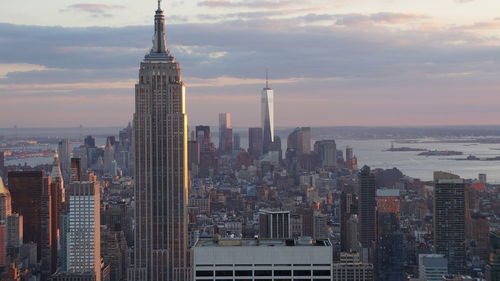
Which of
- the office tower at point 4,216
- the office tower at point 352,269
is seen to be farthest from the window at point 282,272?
the office tower at point 4,216

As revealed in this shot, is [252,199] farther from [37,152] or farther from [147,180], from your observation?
[147,180]

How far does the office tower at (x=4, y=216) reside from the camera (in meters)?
44.1

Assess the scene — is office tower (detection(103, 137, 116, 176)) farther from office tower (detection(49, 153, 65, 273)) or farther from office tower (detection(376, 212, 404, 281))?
office tower (detection(376, 212, 404, 281))

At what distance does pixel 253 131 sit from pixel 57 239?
37348 millimetres

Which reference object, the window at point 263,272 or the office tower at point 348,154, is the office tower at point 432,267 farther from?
the office tower at point 348,154

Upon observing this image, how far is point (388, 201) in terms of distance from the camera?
2291 inches

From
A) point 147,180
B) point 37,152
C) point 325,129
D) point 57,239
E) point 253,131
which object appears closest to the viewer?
point 147,180

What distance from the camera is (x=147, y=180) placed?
3984cm

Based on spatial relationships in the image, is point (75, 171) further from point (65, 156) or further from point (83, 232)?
point (83, 232)

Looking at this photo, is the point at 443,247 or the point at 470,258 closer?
the point at 470,258

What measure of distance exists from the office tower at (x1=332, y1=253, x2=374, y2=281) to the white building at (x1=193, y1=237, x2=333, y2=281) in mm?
23225

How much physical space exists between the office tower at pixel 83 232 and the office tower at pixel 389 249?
12.8m

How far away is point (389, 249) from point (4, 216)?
19.9 metres

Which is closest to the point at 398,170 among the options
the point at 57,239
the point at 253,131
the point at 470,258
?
the point at 253,131
